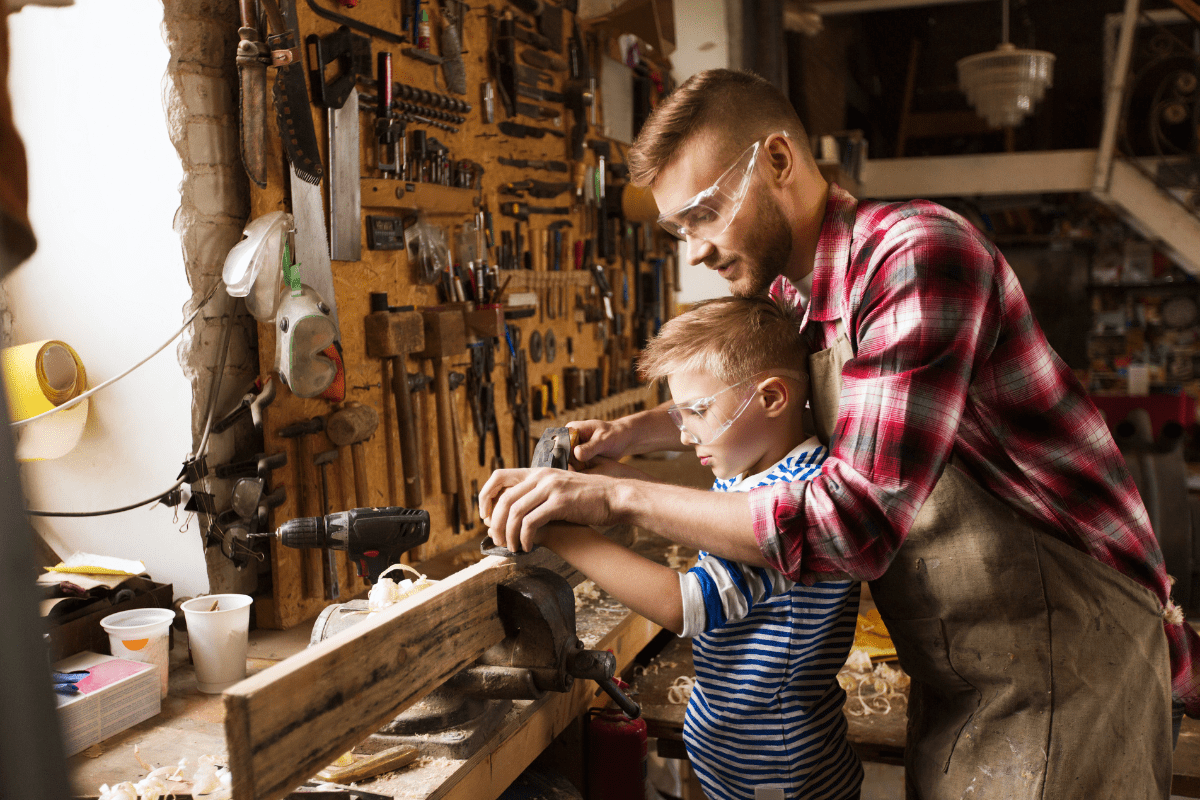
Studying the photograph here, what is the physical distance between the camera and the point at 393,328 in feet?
8.17

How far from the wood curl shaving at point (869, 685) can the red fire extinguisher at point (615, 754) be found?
492 mm

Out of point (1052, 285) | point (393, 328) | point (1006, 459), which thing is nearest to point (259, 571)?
point (393, 328)

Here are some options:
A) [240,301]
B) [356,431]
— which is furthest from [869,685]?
[240,301]

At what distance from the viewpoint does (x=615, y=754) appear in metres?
2.06

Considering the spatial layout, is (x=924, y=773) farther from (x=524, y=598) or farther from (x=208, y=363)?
(x=208, y=363)

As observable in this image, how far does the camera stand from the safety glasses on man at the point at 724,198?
5.01 feet

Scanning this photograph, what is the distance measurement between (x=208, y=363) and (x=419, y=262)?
0.80 metres

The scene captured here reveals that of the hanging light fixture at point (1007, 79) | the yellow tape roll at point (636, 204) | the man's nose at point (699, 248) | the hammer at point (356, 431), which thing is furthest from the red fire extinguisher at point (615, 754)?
the hanging light fixture at point (1007, 79)

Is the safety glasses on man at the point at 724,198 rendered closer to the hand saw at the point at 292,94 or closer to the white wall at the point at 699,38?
the hand saw at the point at 292,94

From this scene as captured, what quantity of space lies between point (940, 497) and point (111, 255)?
6.20 ft

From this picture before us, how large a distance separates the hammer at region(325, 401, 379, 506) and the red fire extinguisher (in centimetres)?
85

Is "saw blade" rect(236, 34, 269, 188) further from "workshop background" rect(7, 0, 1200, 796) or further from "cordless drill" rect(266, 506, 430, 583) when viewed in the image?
"cordless drill" rect(266, 506, 430, 583)

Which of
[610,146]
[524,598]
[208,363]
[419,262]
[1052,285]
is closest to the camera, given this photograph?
[524,598]

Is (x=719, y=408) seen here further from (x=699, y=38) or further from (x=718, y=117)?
(x=699, y=38)
